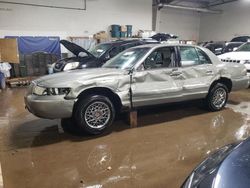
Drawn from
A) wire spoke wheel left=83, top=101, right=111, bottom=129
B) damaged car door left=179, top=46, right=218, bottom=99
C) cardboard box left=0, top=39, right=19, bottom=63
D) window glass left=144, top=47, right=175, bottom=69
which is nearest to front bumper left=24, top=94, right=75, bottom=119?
wire spoke wheel left=83, top=101, right=111, bottom=129

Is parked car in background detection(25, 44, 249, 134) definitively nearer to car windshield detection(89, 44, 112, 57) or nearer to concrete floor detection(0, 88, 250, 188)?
concrete floor detection(0, 88, 250, 188)

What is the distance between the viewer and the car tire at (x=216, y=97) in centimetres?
496

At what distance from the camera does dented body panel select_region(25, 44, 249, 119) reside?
11.6 ft

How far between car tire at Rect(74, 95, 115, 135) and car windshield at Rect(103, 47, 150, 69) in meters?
0.76

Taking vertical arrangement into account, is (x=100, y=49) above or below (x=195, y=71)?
above

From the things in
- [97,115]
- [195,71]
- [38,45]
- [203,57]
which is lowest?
[97,115]

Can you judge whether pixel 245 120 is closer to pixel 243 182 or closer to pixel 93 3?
pixel 243 182

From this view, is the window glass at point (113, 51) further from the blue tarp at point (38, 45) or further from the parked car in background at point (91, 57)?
the blue tarp at point (38, 45)

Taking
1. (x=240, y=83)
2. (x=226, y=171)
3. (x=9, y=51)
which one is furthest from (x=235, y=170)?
(x=9, y=51)

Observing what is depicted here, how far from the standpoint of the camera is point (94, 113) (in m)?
3.78

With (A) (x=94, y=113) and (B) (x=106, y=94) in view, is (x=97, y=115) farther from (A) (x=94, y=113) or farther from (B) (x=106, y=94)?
(B) (x=106, y=94)

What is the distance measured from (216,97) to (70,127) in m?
3.09

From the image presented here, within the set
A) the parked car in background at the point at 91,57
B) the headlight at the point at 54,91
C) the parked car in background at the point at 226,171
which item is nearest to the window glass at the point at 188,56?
the headlight at the point at 54,91

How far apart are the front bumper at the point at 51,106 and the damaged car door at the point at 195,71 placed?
2.22 meters
